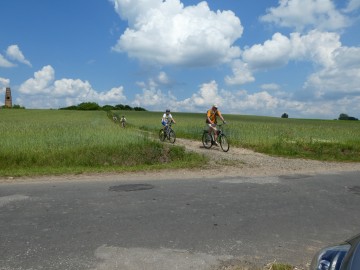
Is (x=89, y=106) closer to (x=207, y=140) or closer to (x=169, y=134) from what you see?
(x=169, y=134)

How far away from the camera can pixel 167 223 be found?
5781mm

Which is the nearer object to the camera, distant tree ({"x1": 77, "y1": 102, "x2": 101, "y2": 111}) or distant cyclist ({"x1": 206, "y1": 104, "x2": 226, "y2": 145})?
distant cyclist ({"x1": 206, "y1": 104, "x2": 226, "y2": 145})

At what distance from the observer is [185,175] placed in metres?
10.7

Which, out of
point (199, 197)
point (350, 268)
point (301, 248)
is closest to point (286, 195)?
point (199, 197)

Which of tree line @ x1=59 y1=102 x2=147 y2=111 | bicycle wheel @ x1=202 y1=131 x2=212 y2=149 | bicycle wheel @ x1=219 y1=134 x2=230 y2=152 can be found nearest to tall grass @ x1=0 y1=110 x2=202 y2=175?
bicycle wheel @ x1=219 y1=134 x2=230 y2=152

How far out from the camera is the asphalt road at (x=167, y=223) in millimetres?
4520

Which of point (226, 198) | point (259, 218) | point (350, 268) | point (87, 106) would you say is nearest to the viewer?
point (350, 268)

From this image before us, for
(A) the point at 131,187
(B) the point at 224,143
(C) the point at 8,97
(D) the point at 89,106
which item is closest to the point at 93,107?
(D) the point at 89,106

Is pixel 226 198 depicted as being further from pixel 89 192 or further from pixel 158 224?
pixel 89 192

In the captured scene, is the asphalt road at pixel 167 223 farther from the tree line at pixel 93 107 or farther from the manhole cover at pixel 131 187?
the tree line at pixel 93 107

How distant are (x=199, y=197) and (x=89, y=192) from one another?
250 centimetres

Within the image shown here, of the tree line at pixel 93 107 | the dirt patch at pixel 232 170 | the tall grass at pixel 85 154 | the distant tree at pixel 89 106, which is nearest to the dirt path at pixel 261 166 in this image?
the dirt patch at pixel 232 170

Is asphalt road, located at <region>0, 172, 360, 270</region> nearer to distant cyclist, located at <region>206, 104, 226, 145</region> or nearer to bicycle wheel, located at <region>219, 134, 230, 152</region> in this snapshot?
bicycle wheel, located at <region>219, 134, 230, 152</region>

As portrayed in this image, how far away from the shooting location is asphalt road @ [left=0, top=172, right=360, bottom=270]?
4520 mm
